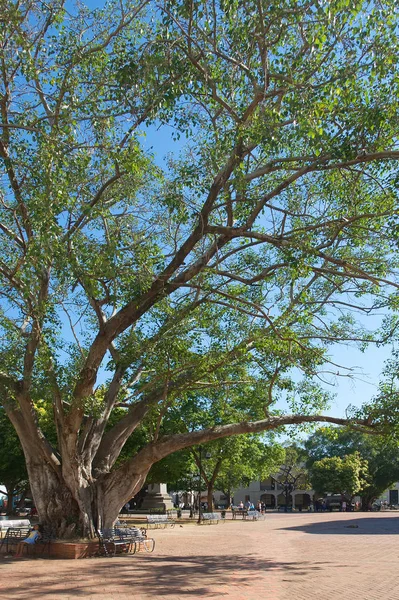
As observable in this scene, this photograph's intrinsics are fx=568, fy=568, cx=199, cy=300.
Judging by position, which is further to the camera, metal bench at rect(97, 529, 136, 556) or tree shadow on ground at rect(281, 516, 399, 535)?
tree shadow on ground at rect(281, 516, 399, 535)

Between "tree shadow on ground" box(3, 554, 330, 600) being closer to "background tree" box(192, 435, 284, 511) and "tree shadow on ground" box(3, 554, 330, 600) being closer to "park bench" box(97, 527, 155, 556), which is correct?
"park bench" box(97, 527, 155, 556)

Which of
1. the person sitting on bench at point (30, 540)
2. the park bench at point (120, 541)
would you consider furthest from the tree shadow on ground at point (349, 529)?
the person sitting on bench at point (30, 540)

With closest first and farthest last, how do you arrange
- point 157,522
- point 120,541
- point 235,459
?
point 120,541 → point 157,522 → point 235,459

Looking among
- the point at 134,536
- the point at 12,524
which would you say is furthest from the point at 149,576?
the point at 12,524

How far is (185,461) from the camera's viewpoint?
109ft

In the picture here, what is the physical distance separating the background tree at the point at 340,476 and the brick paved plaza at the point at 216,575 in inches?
1601

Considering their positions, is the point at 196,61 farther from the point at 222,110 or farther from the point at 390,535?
the point at 390,535

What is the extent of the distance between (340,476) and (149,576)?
49.3 meters

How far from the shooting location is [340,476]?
56062mm

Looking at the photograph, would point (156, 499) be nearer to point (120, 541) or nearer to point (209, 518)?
point (209, 518)

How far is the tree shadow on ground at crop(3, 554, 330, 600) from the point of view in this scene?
894 centimetres

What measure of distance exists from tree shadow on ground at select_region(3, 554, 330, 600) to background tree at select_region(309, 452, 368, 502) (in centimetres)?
4491

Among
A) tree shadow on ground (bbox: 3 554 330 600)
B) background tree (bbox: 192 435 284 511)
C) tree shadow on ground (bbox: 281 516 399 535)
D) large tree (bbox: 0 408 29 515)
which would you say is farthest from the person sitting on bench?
background tree (bbox: 192 435 284 511)

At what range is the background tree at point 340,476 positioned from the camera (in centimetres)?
5572
